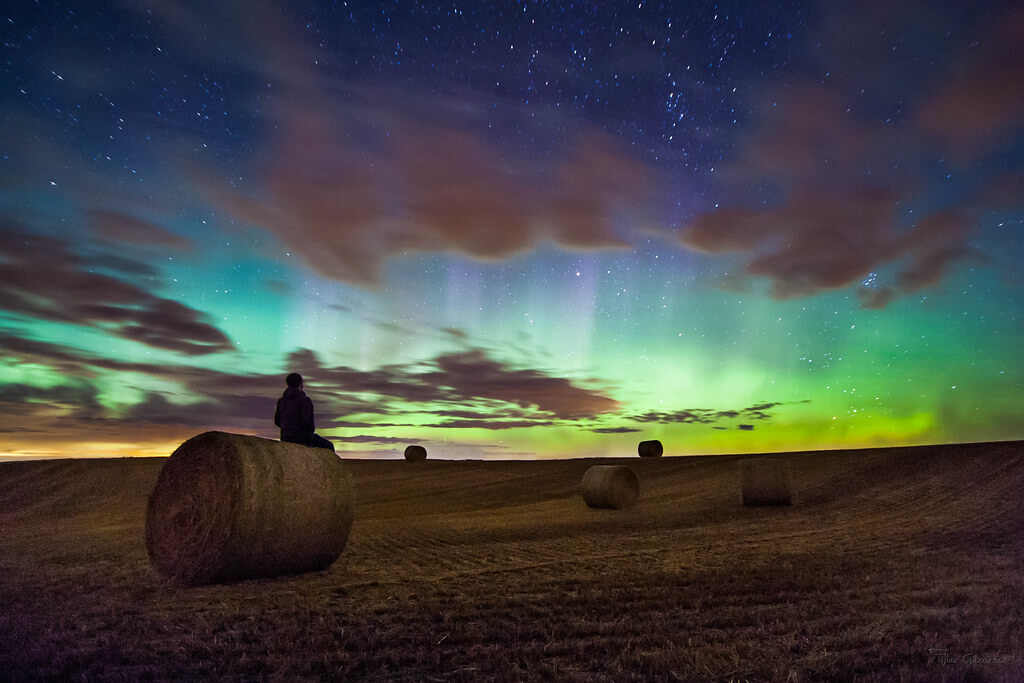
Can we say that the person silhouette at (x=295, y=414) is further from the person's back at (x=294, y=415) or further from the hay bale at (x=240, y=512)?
the hay bale at (x=240, y=512)

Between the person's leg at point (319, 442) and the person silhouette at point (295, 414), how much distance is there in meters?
0.09

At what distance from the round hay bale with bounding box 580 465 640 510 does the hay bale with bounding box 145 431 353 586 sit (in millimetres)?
11813

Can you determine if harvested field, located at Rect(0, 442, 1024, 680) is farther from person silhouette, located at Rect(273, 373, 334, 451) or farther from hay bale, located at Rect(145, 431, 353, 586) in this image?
person silhouette, located at Rect(273, 373, 334, 451)

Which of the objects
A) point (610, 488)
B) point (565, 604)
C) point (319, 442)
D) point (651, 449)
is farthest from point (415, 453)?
point (565, 604)

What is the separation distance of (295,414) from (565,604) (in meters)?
5.34

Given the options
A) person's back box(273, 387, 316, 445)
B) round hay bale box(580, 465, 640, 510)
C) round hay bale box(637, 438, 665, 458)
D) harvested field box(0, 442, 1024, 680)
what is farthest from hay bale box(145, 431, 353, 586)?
round hay bale box(637, 438, 665, 458)

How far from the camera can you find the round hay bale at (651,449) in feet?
123

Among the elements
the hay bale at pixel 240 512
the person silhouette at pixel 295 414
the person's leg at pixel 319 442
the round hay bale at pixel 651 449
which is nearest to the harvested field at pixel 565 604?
the hay bale at pixel 240 512

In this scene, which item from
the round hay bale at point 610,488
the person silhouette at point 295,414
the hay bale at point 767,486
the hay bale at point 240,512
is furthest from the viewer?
the round hay bale at point 610,488

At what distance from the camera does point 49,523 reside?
56.7 ft

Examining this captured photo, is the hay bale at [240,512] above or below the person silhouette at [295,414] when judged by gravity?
below

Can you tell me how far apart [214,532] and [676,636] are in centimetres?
578

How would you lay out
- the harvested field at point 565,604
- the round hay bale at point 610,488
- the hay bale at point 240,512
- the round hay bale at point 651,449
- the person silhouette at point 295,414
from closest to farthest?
the harvested field at point 565,604 < the hay bale at point 240,512 < the person silhouette at point 295,414 < the round hay bale at point 610,488 < the round hay bale at point 651,449

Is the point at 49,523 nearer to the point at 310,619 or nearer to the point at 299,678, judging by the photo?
the point at 310,619
